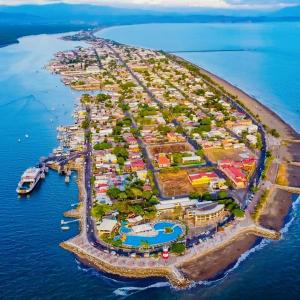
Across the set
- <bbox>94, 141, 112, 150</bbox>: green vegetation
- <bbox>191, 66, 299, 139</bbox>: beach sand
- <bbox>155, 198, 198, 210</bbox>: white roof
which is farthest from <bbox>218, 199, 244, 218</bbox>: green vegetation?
<bbox>191, 66, 299, 139</bbox>: beach sand

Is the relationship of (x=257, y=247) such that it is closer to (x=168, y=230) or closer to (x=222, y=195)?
(x=168, y=230)

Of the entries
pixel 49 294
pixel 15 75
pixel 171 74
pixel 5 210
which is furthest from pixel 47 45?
pixel 49 294

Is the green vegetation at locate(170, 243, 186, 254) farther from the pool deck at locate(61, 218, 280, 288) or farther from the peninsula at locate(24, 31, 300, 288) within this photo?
the pool deck at locate(61, 218, 280, 288)

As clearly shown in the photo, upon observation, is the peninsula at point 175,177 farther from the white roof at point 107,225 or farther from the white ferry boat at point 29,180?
the white ferry boat at point 29,180

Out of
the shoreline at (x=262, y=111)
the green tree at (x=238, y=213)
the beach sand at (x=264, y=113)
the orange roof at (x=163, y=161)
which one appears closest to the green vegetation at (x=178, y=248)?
the green tree at (x=238, y=213)

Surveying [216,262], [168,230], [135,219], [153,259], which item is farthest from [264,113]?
[153,259]

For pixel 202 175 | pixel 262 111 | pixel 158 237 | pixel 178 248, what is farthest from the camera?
pixel 262 111

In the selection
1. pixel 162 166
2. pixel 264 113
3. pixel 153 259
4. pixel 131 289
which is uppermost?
pixel 264 113
